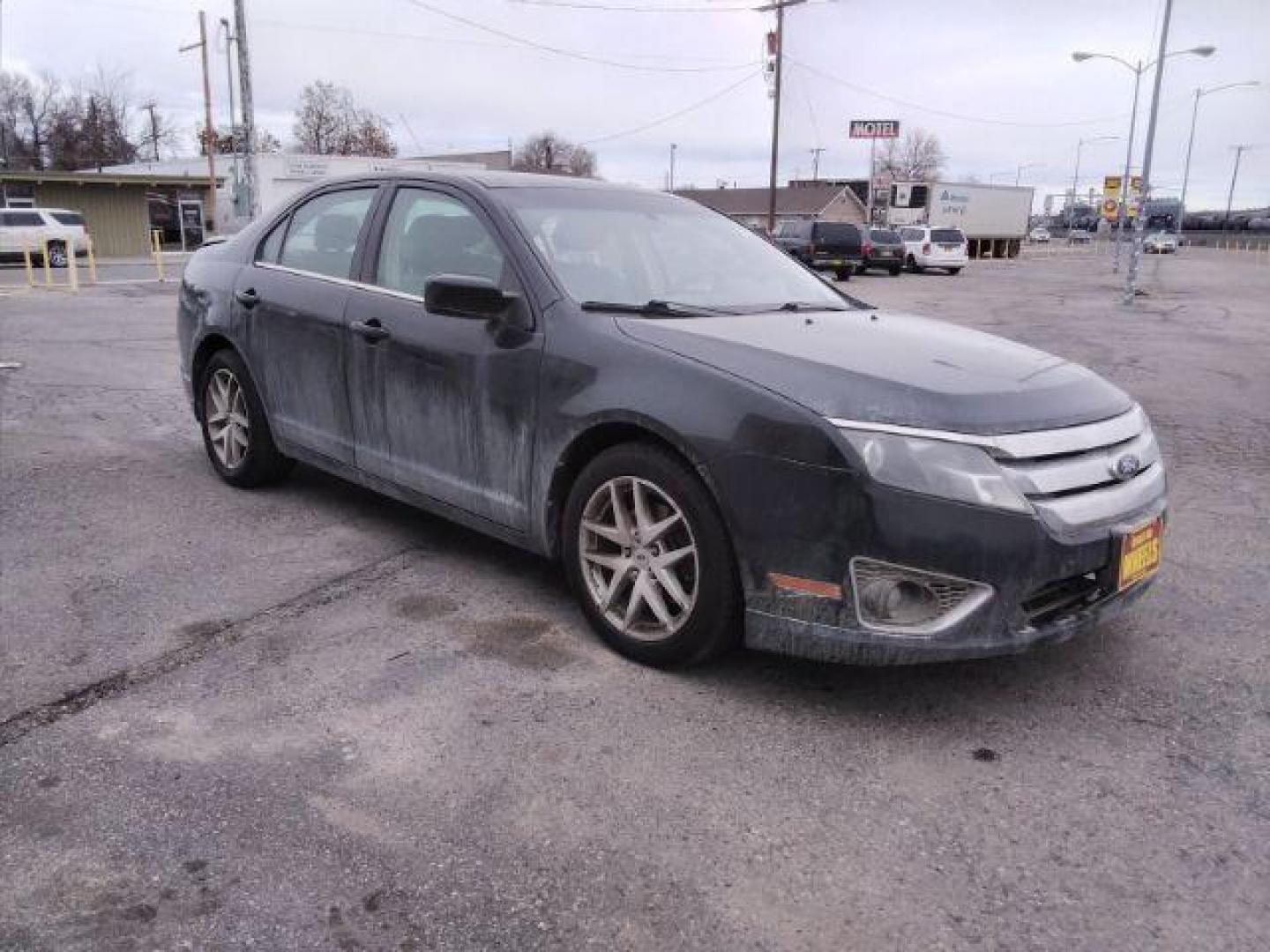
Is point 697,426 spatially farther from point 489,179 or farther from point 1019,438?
point 489,179

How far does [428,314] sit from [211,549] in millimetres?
1535

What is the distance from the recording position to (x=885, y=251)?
33531 mm

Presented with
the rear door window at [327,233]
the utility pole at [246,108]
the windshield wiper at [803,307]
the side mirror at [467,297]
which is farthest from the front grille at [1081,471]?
the utility pole at [246,108]

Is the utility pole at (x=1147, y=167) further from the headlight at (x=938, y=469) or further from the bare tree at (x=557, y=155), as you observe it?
the bare tree at (x=557, y=155)

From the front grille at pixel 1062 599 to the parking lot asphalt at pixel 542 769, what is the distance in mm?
348

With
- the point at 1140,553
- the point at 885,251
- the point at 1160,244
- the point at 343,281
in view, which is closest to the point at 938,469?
the point at 1140,553

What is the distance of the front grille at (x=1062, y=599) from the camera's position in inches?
116

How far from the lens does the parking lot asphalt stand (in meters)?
2.24

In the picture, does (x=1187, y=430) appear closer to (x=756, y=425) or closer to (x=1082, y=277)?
(x=756, y=425)

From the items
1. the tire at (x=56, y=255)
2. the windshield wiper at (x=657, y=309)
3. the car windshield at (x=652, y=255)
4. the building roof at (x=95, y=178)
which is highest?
the building roof at (x=95, y=178)

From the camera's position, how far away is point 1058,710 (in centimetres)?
316

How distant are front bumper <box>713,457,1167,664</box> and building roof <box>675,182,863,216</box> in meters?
76.4

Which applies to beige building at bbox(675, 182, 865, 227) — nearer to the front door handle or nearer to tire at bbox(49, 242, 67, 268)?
tire at bbox(49, 242, 67, 268)

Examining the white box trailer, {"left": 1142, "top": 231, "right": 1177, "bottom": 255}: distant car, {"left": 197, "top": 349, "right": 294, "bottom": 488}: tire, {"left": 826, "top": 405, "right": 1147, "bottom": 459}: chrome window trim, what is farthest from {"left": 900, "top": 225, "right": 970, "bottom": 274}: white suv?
{"left": 1142, "top": 231, "right": 1177, "bottom": 255}: distant car
